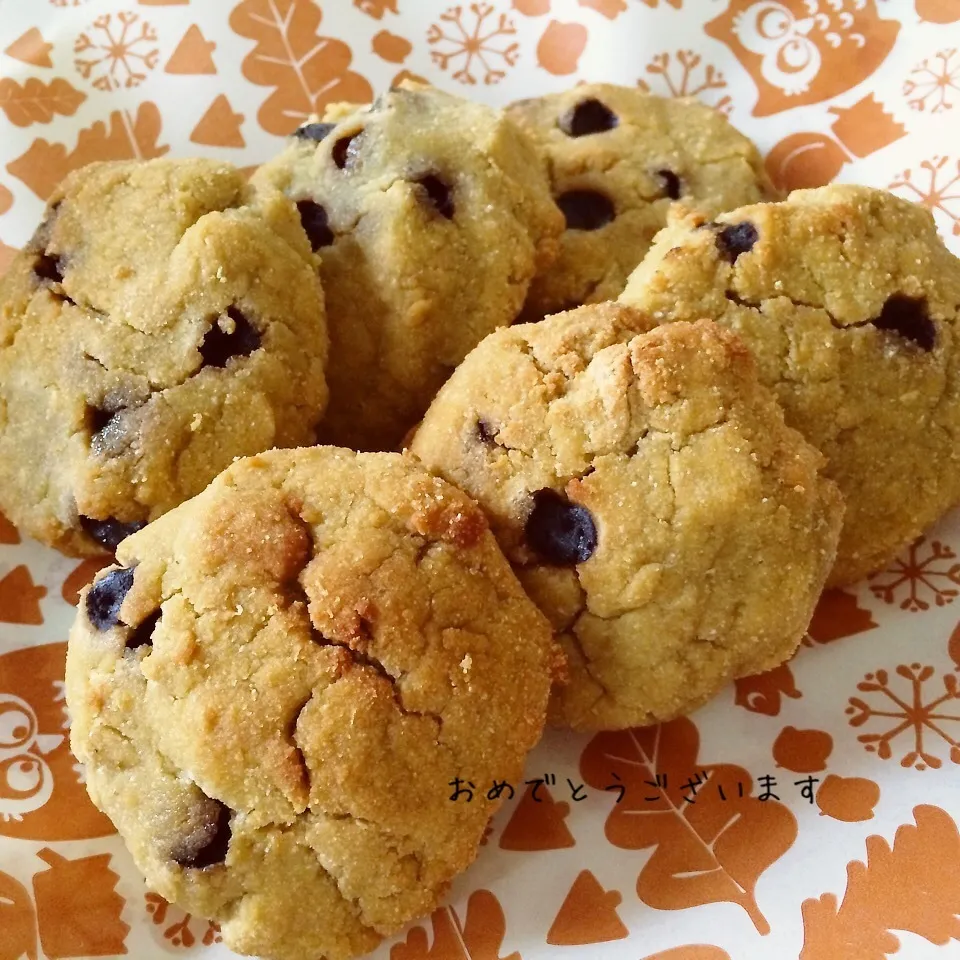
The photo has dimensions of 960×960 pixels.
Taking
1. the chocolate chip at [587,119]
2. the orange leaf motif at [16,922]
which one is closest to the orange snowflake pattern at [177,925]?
the orange leaf motif at [16,922]

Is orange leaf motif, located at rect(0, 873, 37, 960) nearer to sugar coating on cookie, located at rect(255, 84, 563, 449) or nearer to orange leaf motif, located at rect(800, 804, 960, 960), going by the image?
sugar coating on cookie, located at rect(255, 84, 563, 449)

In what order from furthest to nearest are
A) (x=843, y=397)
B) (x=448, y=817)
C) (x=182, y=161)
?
(x=182, y=161) < (x=843, y=397) < (x=448, y=817)

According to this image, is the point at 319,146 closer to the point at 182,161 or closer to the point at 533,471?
the point at 182,161

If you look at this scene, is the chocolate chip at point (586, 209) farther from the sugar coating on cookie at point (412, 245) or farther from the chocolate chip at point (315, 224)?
the chocolate chip at point (315, 224)

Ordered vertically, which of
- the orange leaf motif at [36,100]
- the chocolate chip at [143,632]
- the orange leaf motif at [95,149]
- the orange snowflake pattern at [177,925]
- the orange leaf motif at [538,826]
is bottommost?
the orange leaf motif at [538,826]

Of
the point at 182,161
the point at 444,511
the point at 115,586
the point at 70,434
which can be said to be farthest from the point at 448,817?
the point at 182,161

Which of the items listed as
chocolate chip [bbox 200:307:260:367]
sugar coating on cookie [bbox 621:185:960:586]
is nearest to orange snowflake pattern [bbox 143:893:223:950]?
chocolate chip [bbox 200:307:260:367]
